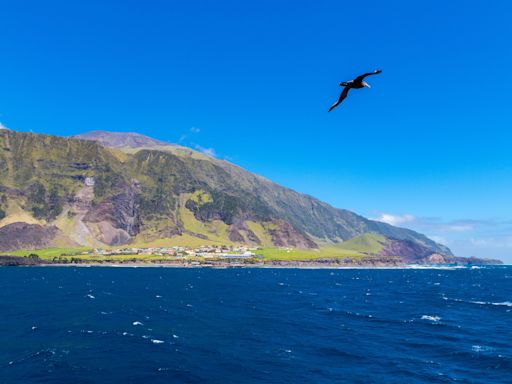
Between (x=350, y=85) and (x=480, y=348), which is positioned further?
(x=480, y=348)

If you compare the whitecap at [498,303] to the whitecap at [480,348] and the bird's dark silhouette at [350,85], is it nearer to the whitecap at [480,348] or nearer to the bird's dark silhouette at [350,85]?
the whitecap at [480,348]

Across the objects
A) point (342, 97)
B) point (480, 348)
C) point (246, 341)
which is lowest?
point (246, 341)

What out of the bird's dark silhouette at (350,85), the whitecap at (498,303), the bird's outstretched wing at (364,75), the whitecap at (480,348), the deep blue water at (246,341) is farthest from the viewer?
the whitecap at (498,303)

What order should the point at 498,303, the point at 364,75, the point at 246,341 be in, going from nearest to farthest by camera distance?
the point at 364,75 → the point at 246,341 → the point at 498,303

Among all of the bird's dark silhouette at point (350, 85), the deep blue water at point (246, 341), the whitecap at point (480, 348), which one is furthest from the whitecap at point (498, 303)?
the bird's dark silhouette at point (350, 85)

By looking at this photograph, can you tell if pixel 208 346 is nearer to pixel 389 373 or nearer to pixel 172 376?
pixel 172 376

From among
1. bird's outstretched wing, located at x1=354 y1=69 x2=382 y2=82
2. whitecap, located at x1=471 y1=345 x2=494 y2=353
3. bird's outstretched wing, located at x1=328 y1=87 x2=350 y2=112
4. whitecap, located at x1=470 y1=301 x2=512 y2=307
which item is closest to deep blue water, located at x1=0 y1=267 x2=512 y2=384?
whitecap, located at x1=471 y1=345 x2=494 y2=353

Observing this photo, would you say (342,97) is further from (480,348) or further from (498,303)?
(498,303)

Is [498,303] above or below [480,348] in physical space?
above

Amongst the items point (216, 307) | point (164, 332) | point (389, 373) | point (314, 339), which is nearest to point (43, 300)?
point (216, 307)

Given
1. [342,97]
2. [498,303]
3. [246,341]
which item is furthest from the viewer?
[498,303]

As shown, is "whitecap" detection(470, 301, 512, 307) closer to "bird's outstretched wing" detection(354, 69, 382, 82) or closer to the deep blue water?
the deep blue water

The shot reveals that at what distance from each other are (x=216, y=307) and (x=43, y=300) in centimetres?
5473

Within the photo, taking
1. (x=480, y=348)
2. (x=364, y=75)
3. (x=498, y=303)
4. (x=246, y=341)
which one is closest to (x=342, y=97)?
(x=364, y=75)
